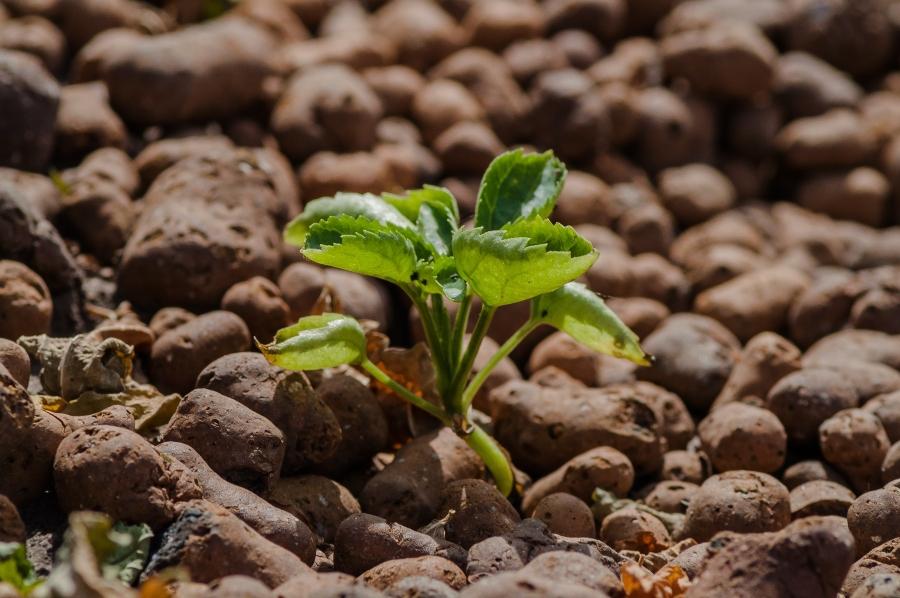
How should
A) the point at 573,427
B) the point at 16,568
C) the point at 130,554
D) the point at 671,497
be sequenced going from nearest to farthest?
1. the point at 16,568
2. the point at 130,554
3. the point at 671,497
4. the point at 573,427

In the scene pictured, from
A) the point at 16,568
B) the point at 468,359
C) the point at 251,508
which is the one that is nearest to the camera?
the point at 16,568

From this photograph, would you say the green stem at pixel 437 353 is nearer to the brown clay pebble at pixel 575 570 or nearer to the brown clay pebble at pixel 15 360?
the brown clay pebble at pixel 575 570

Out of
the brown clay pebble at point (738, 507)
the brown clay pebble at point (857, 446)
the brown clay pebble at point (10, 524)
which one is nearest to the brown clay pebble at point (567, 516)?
the brown clay pebble at point (738, 507)

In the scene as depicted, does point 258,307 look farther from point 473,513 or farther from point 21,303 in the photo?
point 473,513

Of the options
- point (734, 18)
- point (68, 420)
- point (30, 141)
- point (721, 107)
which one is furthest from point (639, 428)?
point (734, 18)

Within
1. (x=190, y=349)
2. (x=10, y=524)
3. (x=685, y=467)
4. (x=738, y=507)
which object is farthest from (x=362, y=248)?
(x=685, y=467)

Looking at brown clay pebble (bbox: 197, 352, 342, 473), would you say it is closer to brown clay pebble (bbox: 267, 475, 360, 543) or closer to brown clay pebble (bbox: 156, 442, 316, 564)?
brown clay pebble (bbox: 267, 475, 360, 543)

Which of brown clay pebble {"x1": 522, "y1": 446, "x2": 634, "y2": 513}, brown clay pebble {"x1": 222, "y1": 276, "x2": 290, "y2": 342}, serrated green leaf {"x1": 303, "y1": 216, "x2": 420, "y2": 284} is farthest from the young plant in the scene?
brown clay pebble {"x1": 222, "y1": 276, "x2": 290, "y2": 342}

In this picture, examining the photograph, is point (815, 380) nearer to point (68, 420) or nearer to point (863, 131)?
point (68, 420)
